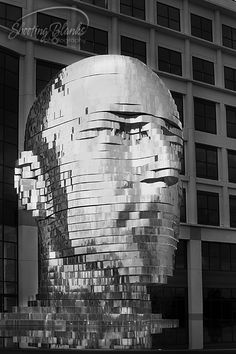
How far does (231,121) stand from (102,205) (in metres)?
31.1

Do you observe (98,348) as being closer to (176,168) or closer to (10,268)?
(176,168)

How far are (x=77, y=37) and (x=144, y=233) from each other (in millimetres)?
23912

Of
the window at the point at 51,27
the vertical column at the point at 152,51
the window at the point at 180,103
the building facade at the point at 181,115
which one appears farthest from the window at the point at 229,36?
the window at the point at 51,27

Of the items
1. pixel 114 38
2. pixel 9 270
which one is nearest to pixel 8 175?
pixel 9 270

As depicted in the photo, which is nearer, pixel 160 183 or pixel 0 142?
pixel 160 183

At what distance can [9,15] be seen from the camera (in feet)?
104

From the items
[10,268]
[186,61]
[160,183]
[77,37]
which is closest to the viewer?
[160,183]

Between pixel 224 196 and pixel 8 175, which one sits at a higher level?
pixel 224 196

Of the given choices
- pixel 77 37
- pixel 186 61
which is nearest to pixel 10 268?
pixel 77 37

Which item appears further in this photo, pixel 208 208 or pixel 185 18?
pixel 185 18

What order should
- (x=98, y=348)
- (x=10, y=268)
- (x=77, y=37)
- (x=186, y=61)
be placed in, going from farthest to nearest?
(x=186, y=61), (x=77, y=37), (x=10, y=268), (x=98, y=348)

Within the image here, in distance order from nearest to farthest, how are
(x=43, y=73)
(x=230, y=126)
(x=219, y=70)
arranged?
(x=43, y=73) < (x=219, y=70) < (x=230, y=126)

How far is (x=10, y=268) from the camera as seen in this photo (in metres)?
29.9

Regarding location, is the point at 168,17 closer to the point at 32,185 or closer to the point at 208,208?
the point at 208,208
